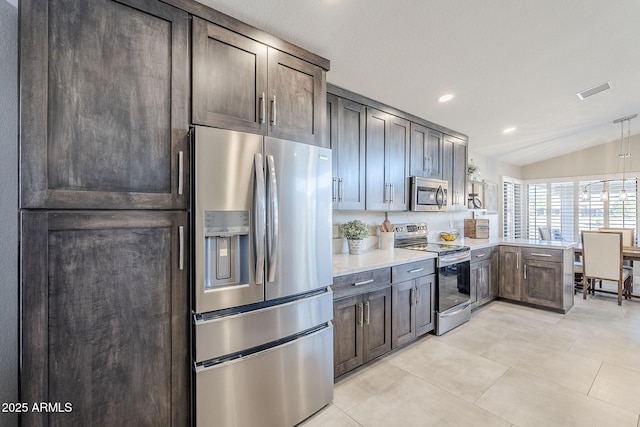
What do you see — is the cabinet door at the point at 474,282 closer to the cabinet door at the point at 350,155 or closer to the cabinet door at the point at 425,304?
the cabinet door at the point at 425,304

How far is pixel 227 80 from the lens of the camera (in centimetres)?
166

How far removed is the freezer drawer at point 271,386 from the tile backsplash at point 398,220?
1160 millimetres

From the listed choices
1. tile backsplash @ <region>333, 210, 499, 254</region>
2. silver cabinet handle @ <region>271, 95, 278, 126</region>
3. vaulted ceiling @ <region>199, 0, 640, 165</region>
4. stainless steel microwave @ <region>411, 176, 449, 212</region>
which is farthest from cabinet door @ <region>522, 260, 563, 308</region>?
silver cabinet handle @ <region>271, 95, 278, 126</region>

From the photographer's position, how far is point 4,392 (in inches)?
56.9

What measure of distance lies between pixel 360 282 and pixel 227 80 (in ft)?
5.54

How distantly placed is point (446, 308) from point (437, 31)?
103 inches

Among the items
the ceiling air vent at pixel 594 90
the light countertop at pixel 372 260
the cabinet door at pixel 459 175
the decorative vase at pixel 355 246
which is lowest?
the light countertop at pixel 372 260

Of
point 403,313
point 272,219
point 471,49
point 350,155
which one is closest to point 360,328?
point 403,313

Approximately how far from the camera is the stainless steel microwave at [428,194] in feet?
11.0

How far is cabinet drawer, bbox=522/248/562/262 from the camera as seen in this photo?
3.75m

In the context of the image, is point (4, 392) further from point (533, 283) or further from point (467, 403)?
point (533, 283)

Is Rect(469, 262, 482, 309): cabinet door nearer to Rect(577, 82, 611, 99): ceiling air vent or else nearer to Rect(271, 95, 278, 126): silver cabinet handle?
Rect(577, 82, 611, 99): ceiling air vent

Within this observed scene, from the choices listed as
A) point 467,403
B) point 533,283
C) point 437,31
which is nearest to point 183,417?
point 467,403

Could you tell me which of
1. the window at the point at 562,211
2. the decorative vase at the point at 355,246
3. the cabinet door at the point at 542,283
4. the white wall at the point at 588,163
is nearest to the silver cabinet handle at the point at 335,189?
the decorative vase at the point at 355,246
